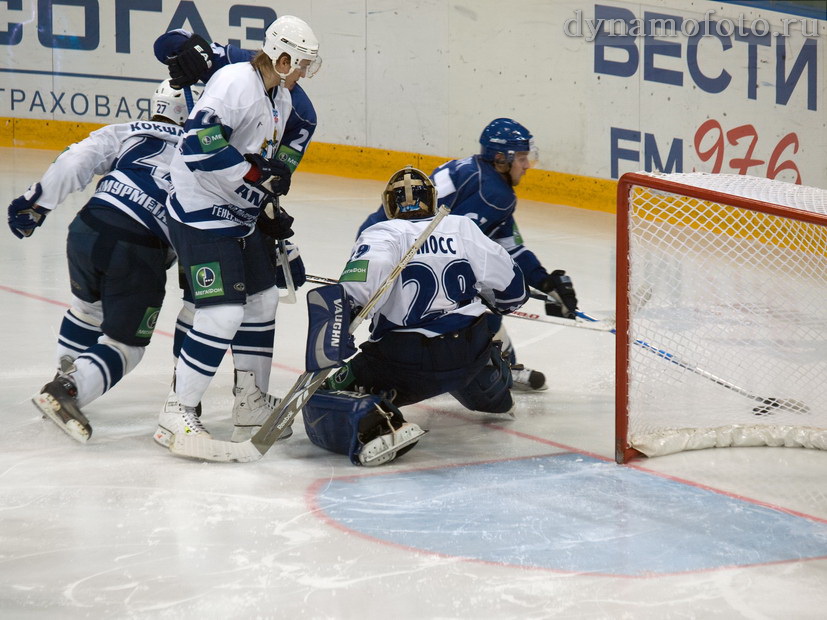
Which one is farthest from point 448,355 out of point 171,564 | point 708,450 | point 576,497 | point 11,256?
point 11,256

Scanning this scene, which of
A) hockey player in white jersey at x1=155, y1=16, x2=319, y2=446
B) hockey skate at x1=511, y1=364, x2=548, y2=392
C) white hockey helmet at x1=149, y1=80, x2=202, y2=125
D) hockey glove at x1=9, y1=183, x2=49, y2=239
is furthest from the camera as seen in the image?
hockey skate at x1=511, y1=364, x2=548, y2=392

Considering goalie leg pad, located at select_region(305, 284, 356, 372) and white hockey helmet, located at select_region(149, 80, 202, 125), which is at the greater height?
white hockey helmet, located at select_region(149, 80, 202, 125)

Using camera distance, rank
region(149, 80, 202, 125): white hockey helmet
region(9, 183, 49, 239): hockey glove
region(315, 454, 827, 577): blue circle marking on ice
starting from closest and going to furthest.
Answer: region(315, 454, 827, 577): blue circle marking on ice
region(9, 183, 49, 239): hockey glove
region(149, 80, 202, 125): white hockey helmet

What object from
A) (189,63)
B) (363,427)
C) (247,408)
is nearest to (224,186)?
(189,63)

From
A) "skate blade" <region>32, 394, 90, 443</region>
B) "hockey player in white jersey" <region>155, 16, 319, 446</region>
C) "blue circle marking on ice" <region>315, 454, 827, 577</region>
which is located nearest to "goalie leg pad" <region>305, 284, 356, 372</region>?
"hockey player in white jersey" <region>155, 16, 319, 446</region>

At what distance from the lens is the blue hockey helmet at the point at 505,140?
401cm

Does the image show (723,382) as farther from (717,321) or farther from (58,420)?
(58,420)

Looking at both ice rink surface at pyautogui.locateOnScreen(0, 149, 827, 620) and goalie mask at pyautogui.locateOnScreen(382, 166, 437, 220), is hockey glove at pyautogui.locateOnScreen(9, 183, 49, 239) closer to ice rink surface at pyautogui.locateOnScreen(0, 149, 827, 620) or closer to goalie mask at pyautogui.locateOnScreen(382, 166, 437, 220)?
ice rink surface at pyautogui.locateOnScreen(0, 149, 827, 620)

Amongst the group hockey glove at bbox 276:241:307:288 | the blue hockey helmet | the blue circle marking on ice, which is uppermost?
the blue hockey helmet

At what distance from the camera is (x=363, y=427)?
11.0ft

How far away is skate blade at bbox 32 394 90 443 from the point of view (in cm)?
349

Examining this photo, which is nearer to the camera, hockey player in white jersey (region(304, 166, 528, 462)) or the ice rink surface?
the ice rink surface

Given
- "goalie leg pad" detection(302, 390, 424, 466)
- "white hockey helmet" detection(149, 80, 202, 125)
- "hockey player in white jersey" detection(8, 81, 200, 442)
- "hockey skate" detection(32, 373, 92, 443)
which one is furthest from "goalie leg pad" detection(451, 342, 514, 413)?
"white hockey helmet" detection(149, 80, 202, 125)

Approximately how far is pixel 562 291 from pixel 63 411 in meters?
1.69
